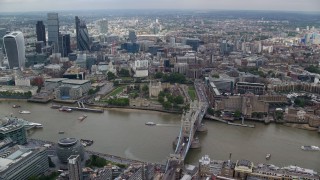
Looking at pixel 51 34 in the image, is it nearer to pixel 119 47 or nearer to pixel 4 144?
pixel 119 47

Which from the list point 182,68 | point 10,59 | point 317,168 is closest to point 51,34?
point 10,59

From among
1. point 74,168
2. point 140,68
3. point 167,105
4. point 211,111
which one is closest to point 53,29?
point 140,68

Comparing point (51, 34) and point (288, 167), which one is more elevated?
point (51, 34)

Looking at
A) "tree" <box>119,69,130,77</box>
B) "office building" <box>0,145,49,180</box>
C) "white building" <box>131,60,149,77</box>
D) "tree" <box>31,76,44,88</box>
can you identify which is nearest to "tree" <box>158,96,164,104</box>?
"white building" <box>131,60,149,77</box>

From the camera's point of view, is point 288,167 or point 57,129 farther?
point 57,129

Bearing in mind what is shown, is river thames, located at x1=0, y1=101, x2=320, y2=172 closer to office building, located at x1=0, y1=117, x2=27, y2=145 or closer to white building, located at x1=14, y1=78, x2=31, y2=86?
office building, located at x1=0, y1=117, x2=27, y2=145
